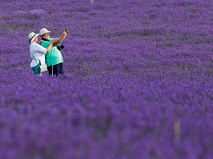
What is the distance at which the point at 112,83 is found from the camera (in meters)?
4.75

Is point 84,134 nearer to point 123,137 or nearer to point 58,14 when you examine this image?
point 123,137

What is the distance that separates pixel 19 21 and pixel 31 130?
1404 centimetres

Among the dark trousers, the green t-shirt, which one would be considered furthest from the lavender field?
the green t-shirt

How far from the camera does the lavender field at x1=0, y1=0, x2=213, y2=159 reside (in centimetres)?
178

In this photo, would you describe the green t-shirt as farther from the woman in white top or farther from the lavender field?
the lavender field

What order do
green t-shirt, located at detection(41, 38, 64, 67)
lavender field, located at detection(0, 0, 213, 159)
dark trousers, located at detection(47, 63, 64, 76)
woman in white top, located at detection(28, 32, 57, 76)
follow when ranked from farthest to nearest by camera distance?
dark trousers, located at detection(47, 63, 64, 76) → green t-shirt, located at detection(41, 38, 64, 67) → woman in white top, located at detection(28, 32, 57, 76) → lavender field, located at detection(0, 0, 213, 159)

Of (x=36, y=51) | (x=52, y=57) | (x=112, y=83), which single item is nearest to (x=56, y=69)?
(x=52, y=57)

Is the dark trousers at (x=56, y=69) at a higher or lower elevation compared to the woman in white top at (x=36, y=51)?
lower

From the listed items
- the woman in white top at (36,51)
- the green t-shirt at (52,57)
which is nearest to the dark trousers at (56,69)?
the green t-shirt at (52,57)

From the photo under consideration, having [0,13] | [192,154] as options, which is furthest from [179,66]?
[0,13]

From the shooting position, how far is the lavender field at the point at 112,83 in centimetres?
178

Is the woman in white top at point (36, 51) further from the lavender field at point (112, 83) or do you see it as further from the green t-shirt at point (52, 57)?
the lavender field at point (112, 83)

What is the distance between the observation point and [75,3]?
18.9 m

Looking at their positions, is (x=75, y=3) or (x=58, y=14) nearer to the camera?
(x=58, y=14)
